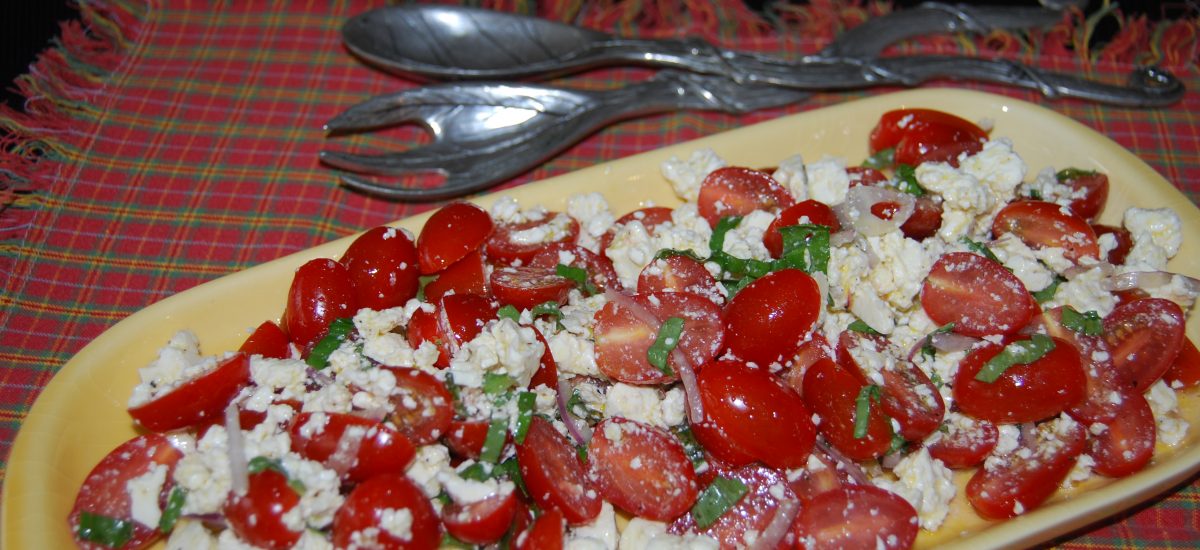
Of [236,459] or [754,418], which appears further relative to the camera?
[754,418]

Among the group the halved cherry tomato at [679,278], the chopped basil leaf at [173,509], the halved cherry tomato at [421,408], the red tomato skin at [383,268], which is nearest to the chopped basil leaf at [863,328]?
the halved cherry tomato at [679,278]

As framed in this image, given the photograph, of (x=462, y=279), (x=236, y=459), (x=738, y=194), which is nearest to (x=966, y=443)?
(x=738, y=194)

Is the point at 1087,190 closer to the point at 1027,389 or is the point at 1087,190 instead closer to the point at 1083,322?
the point at 1083,322

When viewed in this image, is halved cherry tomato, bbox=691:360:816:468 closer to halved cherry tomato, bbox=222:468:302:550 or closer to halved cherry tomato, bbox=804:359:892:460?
halved cherry tomato, bbox=804:359:892:460

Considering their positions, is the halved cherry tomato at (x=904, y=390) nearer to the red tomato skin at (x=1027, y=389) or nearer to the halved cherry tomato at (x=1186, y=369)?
the red tomato skin at (x=1027, y=389)

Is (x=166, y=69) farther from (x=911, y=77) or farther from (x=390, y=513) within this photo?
(x=911, y=77)

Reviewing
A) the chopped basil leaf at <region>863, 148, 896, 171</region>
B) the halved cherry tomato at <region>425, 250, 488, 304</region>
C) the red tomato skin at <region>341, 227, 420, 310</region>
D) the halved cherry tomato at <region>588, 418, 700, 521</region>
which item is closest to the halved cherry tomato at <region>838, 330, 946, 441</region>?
the halved cherry tomato at <region>588, 418, 700, 521</region>
